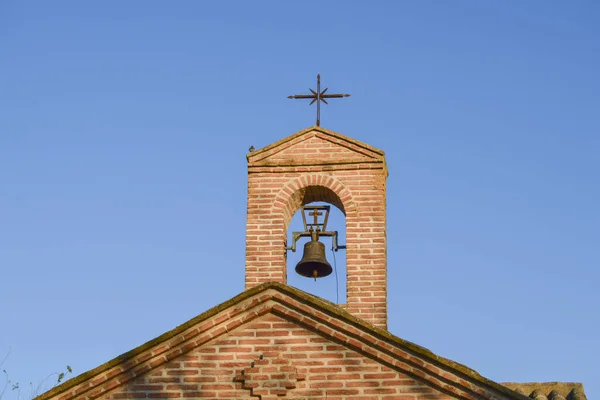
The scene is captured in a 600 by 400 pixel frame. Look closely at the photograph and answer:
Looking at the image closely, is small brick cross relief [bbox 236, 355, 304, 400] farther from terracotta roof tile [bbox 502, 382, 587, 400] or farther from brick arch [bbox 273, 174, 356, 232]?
terracotta roof tile [bbox 502, 382, 587, 400]

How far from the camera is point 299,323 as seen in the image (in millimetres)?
12977

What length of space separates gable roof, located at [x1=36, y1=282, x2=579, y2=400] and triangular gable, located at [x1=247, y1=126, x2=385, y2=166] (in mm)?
3360

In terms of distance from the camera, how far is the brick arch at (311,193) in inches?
621

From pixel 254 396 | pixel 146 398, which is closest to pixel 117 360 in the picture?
pixel 146 398

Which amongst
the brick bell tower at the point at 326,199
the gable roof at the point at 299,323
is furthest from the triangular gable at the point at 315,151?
the gable roof at the point at 299,323

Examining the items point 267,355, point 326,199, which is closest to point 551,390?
point 326,199

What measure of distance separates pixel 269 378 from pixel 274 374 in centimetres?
7

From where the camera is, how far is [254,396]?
12.6 m

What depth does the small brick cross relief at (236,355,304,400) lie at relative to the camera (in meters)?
12.6

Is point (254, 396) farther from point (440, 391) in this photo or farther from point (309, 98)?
point (309, 98)

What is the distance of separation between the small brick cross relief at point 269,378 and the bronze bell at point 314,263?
341 centimetres

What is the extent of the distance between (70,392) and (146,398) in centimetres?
82

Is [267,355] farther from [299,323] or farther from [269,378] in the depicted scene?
[299,323]

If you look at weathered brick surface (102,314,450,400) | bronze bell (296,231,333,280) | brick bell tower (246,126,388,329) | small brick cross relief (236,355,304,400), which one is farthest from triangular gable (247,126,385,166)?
small brick cross relief (236,355,304,400)
